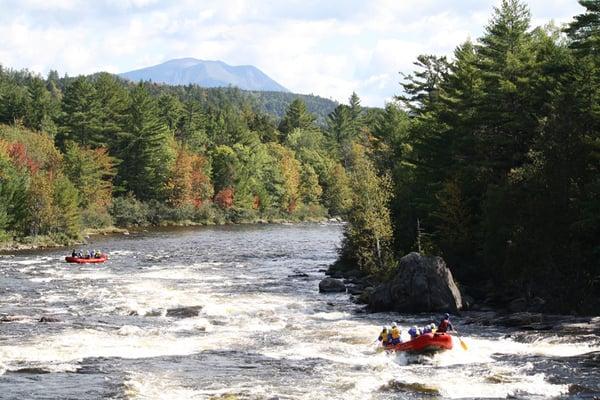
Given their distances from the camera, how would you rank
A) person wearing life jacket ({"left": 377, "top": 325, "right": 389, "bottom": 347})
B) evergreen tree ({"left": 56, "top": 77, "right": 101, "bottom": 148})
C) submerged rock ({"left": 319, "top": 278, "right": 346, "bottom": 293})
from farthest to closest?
1. evergreen tree ({"left": 56, "top": 77, "right": 101, "bottom": 148})
2. submerged rock ({"left": 319, "top": 278, "right": 346, "bottom": 293})
3. person wearing life jacket ({"left": 377, "top": 325, "right": 389, "bottom": 347})

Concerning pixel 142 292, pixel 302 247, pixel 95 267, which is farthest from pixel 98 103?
pixel 142 292

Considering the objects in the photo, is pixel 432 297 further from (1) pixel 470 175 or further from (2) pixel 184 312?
(2) pixel 184 312

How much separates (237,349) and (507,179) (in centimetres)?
2076

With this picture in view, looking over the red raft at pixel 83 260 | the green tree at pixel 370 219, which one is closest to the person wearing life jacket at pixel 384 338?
the green tree at pixel 370 219

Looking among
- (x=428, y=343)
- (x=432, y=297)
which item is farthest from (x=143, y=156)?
(x=428, y=343)

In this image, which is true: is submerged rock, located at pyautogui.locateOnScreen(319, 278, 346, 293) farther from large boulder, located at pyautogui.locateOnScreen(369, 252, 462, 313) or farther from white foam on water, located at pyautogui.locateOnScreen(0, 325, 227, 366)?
white foam on water, located at pyautogui.locateOnScreen(0, 325, 227, 366)

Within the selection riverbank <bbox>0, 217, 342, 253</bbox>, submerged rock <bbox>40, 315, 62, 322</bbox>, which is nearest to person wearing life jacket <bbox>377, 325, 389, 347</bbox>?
submerged rock <bbox>40, 315, 62, 322</bbox>

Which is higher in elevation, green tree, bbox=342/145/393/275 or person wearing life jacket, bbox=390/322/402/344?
green tree, bbox=342/145/393/275

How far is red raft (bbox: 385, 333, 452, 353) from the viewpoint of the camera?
30.0 metres

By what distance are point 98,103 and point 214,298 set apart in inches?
2934

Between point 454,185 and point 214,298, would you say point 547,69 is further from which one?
point 214,298

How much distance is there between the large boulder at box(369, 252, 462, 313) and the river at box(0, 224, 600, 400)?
1.22 metres

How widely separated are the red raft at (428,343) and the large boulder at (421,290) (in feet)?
33.8

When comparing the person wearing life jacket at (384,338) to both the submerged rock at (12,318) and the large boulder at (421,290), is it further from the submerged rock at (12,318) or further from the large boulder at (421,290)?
the submerged rock at (12,318)
